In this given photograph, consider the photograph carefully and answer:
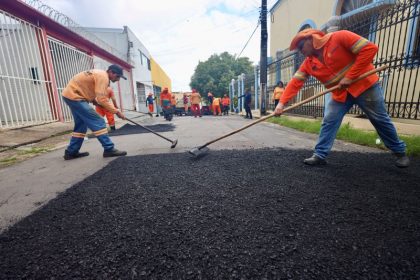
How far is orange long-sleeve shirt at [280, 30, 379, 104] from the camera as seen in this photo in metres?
2.21

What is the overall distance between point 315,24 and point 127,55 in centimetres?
1352

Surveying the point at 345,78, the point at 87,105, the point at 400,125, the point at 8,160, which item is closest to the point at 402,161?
the point at 345,78

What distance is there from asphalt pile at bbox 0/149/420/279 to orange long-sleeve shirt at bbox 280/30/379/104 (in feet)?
3.07

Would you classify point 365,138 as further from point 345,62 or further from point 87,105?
point 87,105

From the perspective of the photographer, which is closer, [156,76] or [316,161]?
[316,161]

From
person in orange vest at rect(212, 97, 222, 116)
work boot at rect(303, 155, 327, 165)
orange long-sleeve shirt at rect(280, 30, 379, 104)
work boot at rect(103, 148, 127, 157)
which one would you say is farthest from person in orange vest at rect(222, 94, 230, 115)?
work boot at rect(303, 155, 327, 165)

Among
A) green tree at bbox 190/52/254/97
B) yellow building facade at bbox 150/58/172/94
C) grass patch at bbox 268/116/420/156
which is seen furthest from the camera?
green tree at bbox 190/52/254/97

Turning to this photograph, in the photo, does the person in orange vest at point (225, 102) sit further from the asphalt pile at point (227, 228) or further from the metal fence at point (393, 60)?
the asphalt pile at point (227, 228)

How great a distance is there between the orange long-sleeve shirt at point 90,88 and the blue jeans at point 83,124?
108 millimetres

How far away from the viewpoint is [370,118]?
8.04 ft

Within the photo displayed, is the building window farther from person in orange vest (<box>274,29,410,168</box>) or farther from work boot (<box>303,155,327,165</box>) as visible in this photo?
work boot (<box>303,155,327,165</box>)

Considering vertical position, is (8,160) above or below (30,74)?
below

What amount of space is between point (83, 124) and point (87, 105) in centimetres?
32

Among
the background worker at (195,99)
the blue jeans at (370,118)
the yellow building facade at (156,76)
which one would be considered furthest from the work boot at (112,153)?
the yellow building facade at (156,76)
